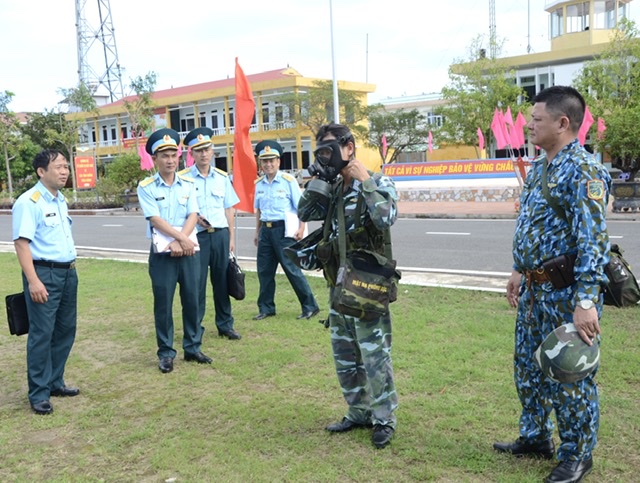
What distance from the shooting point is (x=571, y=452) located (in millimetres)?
3086

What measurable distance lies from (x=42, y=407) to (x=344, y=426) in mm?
2122

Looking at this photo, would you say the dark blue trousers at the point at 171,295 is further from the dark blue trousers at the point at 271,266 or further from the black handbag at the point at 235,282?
the dark blue trousers at the point at 271,266

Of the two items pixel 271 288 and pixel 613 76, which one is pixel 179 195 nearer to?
pixel 271 288

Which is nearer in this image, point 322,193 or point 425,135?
point 322,193

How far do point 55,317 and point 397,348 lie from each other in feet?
8.82

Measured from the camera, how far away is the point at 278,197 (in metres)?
6.75

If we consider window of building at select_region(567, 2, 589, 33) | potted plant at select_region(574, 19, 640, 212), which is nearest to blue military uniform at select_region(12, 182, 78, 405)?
potted plant at select_region(574, 19, 640, 212)

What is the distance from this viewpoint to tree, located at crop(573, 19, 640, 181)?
20.9m

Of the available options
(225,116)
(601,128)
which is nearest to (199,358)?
(601,128)

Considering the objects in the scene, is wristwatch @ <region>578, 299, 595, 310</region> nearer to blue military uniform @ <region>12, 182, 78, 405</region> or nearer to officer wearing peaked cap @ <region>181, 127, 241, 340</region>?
blue military uniform @ <region>12, 182, 78, 405</region>

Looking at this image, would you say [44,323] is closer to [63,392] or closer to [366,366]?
[63,392]

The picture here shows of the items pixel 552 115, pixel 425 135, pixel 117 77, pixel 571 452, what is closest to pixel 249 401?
pixel 571 452

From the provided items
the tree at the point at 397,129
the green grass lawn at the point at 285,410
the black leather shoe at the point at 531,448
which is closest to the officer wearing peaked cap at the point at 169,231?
the green grass lawn at the point at 285,410

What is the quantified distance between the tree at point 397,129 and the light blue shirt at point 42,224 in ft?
136
